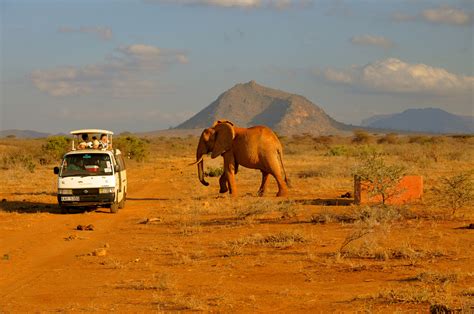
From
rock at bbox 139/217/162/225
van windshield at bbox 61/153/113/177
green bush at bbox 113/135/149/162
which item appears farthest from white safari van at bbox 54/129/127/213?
green bush at bbox 113/135/149/162

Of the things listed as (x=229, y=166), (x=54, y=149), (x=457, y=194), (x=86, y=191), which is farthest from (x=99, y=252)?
(x=54, y=149)

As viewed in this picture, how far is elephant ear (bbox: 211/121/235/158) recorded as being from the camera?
22.6 m

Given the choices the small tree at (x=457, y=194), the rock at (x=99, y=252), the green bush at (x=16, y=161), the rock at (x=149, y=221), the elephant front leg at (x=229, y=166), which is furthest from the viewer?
the green bush at (x=16, y=161)

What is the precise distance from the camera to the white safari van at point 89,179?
18.8 m

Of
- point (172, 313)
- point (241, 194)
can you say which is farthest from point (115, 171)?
point (172, 313)

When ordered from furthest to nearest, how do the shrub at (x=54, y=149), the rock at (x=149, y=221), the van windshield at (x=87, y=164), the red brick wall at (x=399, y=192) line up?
the shrub at (x=54, y=149) < the van windshield at (x=87, y=164) < the red brick wall at (x=399, y=192) < the rock at (x=149, y=221)

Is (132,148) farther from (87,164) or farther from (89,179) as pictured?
(89,179)

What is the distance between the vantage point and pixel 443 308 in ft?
25.4

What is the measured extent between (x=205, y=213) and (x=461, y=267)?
29.4ft

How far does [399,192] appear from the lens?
18250mm

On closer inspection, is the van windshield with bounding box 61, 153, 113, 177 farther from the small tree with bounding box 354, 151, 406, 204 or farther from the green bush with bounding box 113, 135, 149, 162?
the green bush with bounding box 113, 135, 149, 162

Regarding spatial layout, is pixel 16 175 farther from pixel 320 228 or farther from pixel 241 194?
pixel 320 228

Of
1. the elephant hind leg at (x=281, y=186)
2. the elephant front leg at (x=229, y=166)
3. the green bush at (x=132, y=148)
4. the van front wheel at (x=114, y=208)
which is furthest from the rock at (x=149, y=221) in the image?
the green bush at (x=132, y=148)

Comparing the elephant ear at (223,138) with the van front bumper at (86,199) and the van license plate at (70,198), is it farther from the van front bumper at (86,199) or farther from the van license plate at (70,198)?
the van license plate at (70,198)
